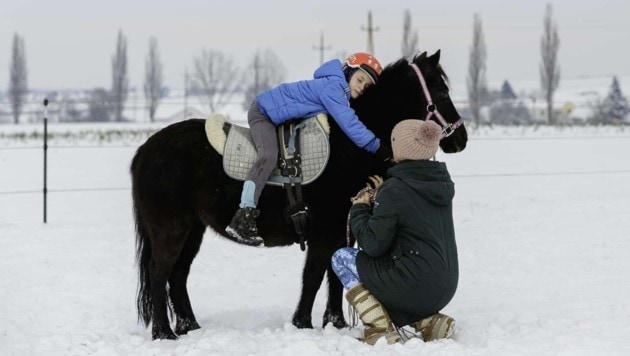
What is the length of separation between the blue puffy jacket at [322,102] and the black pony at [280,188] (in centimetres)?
19

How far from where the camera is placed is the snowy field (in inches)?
175

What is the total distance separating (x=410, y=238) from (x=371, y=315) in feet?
1.74

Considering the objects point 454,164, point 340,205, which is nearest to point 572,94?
point 454,164

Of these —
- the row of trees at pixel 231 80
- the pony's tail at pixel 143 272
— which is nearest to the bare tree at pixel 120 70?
the row of trees at pixel 231 80

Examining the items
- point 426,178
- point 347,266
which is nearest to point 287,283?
point 347,266

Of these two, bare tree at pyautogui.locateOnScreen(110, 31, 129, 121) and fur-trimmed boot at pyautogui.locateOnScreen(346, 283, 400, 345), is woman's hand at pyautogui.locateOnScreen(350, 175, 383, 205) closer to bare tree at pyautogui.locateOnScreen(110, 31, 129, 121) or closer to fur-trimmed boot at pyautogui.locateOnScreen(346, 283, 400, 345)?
fur-trimmed boot at pyautogui.locateOnScreen(346, 283, 400, 345)

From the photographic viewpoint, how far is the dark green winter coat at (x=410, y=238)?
4.31 meters

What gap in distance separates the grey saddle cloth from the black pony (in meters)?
0.07

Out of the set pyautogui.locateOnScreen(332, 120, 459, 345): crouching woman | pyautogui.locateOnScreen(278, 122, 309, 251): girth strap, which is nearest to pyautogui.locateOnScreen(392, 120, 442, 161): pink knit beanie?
pyautogui.locateOnScreen(332, 120, 459, 345): crouching woman

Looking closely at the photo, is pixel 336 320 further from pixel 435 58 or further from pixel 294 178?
pixel 435 58

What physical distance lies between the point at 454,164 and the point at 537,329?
13.3 meters

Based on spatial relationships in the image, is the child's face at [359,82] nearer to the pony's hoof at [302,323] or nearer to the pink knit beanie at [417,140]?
the pink knit beanie at [417,140]

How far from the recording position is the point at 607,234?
337 inches

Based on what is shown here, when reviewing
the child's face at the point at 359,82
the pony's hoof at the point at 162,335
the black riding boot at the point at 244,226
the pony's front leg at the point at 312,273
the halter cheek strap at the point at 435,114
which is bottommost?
the pony's hoof at the point at 162,335
